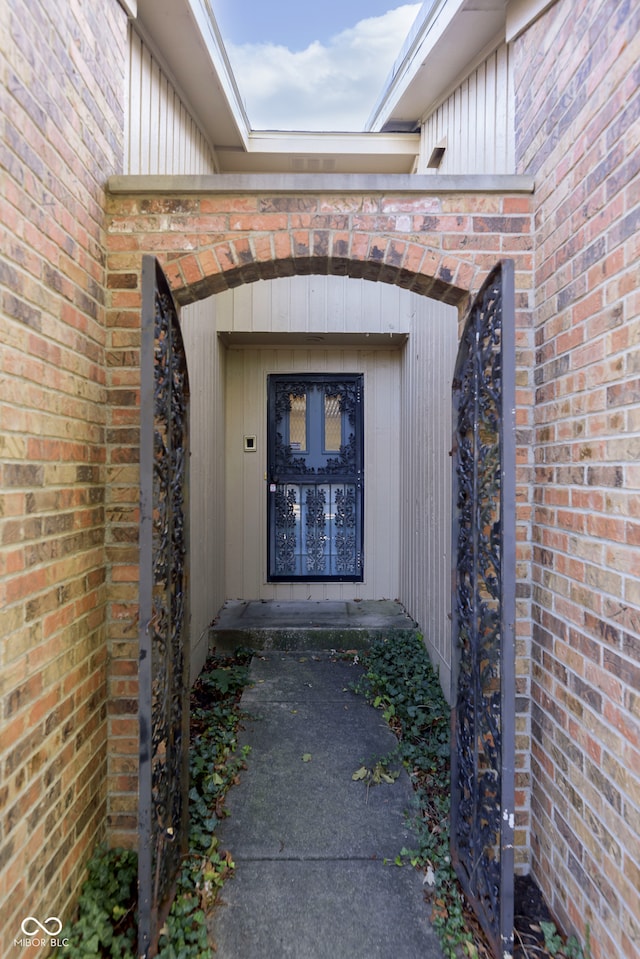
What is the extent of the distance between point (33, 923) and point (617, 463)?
6.91 feet

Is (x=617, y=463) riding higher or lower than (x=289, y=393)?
lower

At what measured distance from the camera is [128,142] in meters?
2.20

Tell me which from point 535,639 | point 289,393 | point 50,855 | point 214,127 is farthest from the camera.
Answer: point 289,393

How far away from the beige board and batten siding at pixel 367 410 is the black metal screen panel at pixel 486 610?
1537mm

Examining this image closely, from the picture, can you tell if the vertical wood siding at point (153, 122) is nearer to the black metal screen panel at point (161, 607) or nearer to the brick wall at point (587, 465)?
the black metal screen panel at point (161, 607)

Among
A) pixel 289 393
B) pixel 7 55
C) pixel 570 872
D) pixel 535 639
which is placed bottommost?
pixel 570 872

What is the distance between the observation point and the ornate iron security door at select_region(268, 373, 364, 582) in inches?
189

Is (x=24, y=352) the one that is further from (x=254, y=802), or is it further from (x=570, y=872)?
(x=570, y=872)

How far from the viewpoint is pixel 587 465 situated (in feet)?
5.11

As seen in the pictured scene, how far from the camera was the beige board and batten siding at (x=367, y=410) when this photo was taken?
3809mm

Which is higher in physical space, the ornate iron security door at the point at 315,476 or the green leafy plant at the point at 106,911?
the ornate iron security door at the point at 315,476

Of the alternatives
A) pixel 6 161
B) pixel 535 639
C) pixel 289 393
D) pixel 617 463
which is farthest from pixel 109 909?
pixel 289 393

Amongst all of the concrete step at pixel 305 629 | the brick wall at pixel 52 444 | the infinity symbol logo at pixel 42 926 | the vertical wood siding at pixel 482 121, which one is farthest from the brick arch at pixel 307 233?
the concrete step at pixel 305 629

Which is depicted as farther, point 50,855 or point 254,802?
point 254,802
